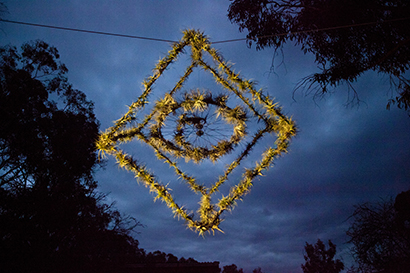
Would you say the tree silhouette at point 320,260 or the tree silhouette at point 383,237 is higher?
the tree silhouette at point 320,260

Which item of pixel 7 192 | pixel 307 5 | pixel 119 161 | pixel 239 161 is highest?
pixel 307 5

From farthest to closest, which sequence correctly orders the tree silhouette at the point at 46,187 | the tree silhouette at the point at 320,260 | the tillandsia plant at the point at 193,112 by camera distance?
the tree silhouette at the point at 320,260
the tree silhouette at the point at 46,187
the tillandsia plant at the point at 193,112

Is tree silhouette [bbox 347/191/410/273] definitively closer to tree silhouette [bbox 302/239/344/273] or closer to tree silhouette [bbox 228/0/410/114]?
tree silhouette [bbox 228/0/410/114]

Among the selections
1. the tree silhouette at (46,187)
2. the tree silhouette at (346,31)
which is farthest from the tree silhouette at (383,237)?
the tree silhouette at (46,187)

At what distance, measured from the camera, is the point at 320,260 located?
81.1 feet

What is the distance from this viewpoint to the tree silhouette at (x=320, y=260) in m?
23.4

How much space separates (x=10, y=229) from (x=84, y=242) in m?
2.41

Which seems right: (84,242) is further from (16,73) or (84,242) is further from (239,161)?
(239,161)

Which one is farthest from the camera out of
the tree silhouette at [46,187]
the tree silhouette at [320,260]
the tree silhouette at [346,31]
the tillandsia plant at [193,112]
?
the tree silhouette at [320,260]

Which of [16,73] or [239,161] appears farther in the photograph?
[16,73]

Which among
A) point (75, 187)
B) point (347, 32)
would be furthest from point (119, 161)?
point (75, 187)

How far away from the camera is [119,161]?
1.64m

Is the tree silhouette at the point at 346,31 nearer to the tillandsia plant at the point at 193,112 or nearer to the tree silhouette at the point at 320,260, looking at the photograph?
the tillandsia plant at the point at 193,112

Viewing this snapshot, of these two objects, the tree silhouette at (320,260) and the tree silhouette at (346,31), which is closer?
the tree silhouette at (346,31)
